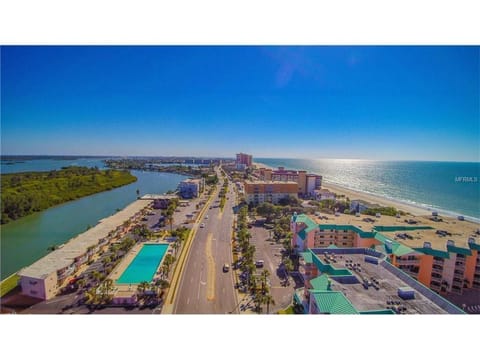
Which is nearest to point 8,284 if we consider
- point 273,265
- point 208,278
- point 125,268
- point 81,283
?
point 81,283

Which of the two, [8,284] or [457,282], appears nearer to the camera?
[457,282]

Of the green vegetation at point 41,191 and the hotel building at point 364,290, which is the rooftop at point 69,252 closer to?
the green vegetation at point 41,191

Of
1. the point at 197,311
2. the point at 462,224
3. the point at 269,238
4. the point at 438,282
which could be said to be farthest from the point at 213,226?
the point at 462,224

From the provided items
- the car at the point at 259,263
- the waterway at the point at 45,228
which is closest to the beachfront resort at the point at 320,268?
the car at the point at 259,263

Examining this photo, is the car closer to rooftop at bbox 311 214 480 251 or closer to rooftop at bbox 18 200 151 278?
rooftop at bbox 311 214 480 251

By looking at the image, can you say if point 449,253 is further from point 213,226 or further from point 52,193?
point 52,193

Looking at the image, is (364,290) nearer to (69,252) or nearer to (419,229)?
(419,229)
